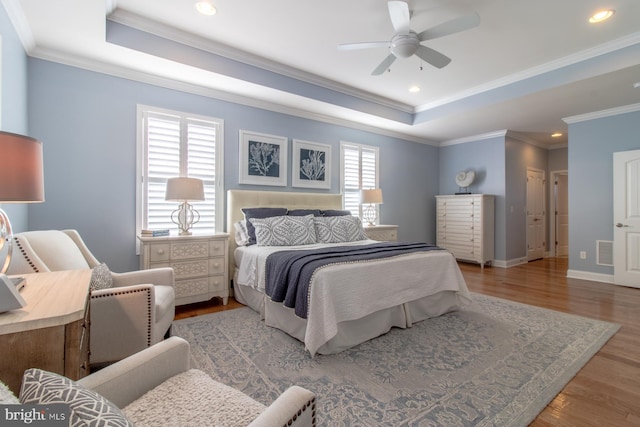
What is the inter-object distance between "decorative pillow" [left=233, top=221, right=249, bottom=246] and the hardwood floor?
0.75m

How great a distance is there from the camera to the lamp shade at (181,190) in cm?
337

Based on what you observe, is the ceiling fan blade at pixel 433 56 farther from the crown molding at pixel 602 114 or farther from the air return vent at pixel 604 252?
the air return vent at pixel 604 252

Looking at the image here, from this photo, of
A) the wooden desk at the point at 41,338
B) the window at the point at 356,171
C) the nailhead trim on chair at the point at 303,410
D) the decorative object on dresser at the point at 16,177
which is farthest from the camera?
the window at the point at 356,171

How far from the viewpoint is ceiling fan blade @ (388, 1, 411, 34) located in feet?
7.87

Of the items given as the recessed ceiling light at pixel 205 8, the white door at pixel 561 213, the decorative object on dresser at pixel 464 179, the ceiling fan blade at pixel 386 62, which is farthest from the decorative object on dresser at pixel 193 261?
the white door at pixel 561 213

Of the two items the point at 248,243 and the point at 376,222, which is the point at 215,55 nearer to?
the point at 248,243

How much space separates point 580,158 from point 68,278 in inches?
267

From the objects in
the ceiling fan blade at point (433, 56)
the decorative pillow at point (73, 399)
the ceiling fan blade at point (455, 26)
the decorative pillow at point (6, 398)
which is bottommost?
the decorative pillow at point (73, 399)

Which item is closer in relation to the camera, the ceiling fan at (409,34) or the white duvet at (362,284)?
the white duvet at (362,284)

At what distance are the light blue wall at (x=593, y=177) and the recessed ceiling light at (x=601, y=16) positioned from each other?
8.52 ft

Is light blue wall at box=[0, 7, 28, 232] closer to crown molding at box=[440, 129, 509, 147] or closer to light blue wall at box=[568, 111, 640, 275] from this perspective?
crown molding at box=[440, 129, 509, 147]

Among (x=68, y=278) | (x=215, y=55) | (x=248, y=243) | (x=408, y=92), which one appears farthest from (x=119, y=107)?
(x=408, y=92)

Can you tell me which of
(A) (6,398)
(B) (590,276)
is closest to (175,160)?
(A) (6,398)

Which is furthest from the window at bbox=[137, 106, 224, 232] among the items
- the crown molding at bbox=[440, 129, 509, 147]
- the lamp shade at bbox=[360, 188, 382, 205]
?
the crown molding at bbox=[440, 129, 509, 147]
